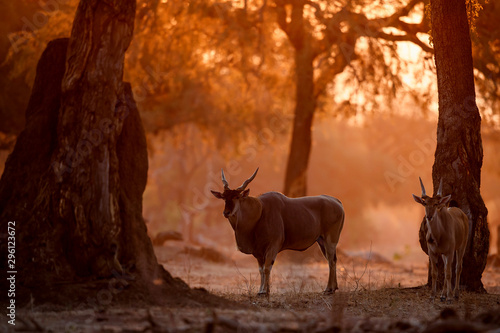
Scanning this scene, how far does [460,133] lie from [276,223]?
373cm

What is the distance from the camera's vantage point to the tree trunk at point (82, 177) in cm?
948

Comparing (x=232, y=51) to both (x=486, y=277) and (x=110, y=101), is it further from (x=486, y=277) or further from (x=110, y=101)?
(x=110, y=101)

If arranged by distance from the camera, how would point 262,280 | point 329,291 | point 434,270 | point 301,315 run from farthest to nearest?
point 329,291 < point 434,270 < point 262,280 < point 301,315

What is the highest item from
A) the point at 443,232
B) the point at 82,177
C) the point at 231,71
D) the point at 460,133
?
the point at 231,71

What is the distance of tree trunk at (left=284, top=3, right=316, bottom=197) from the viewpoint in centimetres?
2270

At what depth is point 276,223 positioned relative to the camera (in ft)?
39.4

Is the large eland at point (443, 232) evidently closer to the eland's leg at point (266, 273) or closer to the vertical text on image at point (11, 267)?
the eland's leg at point (266, 273)

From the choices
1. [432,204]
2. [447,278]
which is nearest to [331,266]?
[447,278]

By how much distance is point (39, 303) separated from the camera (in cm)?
886

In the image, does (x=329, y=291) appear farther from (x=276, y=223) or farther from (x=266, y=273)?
(x=276, y=223)

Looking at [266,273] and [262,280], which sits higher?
[266,273]

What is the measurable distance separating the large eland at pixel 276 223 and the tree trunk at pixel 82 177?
1.71 meters

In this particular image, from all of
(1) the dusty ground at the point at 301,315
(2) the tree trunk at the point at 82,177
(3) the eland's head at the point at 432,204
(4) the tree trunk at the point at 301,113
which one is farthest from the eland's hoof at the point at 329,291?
(4) the tree trunk at the point at 301,113

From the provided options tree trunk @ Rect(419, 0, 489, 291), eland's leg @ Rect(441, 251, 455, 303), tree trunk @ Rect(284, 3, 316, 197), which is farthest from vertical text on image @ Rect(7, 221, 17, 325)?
tree trunk @ Rect(284, 3, 316, 197)
